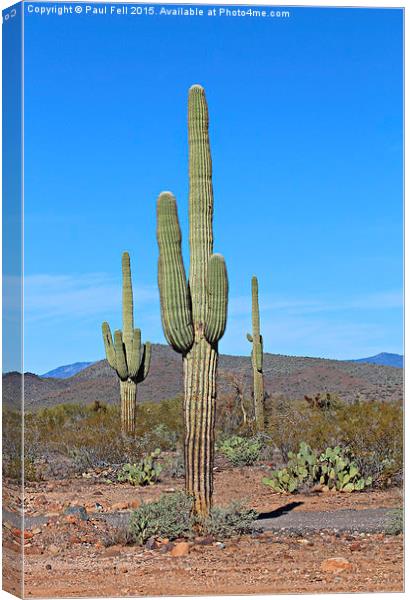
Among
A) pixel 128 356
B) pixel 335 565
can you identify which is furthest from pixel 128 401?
pixel 335 565

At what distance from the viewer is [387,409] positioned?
1734 cm

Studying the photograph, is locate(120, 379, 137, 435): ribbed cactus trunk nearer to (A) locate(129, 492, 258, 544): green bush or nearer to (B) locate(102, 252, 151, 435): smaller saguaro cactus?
(B) locate(102, 252, 151, 435): smaller saguaro cactus

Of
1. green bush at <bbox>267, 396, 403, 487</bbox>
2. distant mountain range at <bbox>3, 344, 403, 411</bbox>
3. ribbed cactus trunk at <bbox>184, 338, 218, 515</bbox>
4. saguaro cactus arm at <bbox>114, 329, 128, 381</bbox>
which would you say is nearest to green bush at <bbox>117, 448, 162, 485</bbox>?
green bush at <bbox>267, 396, 403, 487</bbox>

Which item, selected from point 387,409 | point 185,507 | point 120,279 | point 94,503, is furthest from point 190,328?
point 120,279

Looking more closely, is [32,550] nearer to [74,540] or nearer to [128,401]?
[74,540]

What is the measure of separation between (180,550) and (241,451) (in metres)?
8.38

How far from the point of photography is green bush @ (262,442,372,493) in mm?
13641

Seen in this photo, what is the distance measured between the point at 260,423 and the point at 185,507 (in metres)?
11.2

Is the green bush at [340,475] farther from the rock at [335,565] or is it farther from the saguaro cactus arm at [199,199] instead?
the rock at [335,565]

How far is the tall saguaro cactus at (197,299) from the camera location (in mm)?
9875

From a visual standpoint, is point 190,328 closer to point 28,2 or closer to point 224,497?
point 28,2

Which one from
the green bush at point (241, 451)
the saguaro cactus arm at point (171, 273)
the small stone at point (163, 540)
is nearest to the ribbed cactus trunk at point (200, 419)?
the saguaro cactus arm at point (171, 273)

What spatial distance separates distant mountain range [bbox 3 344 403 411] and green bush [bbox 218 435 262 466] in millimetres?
20084

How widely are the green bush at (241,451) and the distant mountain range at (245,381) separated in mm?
20084
